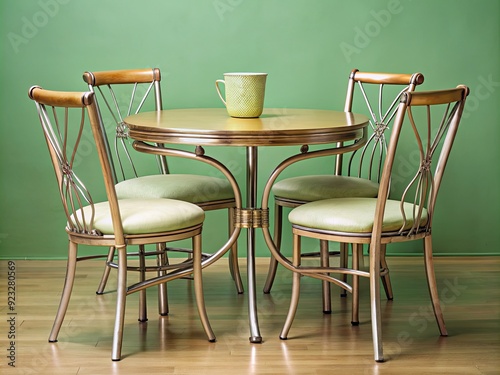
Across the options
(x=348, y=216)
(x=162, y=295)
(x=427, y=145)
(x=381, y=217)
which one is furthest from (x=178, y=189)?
(x=427, y=145)

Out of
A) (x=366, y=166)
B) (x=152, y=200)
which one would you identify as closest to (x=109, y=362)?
(x=152, y=200)

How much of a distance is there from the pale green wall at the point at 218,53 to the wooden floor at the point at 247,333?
20.3 inches

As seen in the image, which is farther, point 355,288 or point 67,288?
point 355,288

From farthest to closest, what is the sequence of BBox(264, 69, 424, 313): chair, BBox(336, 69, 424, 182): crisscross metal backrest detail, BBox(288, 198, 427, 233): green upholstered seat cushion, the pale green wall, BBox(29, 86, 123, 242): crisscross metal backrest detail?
the pale green wall < BBox(336, 69, 424, 182): crisscross metal backrest detail < BBox(264, 69, 424, 313): chair < BBox(288, 198, 427, 233): green upholstered seat cushion < BBox(29, 86, 123, 242): crisscross metal backrest detail

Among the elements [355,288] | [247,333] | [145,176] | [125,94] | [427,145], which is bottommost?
[247,333]

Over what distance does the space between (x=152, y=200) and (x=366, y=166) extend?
1.43m

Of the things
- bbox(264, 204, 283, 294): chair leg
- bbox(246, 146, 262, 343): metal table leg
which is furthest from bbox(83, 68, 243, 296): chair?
bbox(246, 146, 262, 343): metal table leg

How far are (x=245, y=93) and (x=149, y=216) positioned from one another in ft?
2.03

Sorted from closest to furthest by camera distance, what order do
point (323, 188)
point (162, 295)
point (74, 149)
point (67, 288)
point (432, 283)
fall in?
point (74, 149) < point (67, 288) < point (432, 283) < point (162, 295) < point (323, 188)

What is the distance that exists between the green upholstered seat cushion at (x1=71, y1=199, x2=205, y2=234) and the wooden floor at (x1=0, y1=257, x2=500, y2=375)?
452 millimetres

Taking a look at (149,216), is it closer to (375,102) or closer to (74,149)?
(74,149)

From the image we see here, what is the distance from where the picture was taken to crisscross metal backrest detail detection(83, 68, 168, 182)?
3.48 m

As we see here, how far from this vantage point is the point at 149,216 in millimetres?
2713

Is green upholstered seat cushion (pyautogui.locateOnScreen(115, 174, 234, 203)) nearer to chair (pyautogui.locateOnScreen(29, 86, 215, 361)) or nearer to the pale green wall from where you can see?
chair (pyautogui.locateOnScreen(29, 86, 215, 361))
